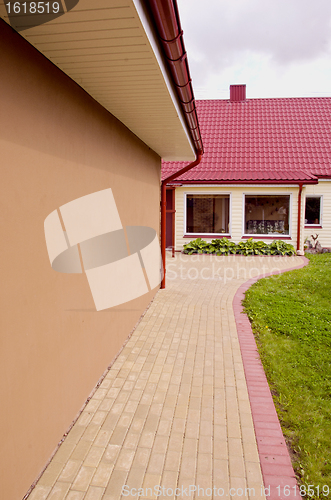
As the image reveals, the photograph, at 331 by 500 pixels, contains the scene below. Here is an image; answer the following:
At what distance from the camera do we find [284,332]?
5.12 metres

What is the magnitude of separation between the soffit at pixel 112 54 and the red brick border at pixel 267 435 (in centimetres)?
291

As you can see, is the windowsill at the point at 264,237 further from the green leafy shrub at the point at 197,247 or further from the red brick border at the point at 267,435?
the red brick border at the point at 267,435

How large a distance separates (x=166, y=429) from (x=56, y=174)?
86.4 inches

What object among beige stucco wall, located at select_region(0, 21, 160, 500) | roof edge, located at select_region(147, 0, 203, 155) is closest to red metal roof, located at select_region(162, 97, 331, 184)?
roof edge, located at select_region(147, 0, 203, 155)

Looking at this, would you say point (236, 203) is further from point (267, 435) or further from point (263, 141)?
point (267, 435)

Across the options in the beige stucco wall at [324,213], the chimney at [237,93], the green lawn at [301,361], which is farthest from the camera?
the chimney at [237,93]

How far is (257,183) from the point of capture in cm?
1357

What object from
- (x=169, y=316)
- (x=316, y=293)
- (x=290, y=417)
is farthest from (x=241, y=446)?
(x=316, y=293)

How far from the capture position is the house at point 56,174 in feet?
6.43

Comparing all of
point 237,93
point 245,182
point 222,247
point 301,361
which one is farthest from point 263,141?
point 301,361

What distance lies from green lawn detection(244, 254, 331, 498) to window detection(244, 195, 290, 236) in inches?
256

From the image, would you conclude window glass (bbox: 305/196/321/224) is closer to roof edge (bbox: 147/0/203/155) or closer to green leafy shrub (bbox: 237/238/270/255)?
green leafy shrub (bbox: 237/238/270/255)

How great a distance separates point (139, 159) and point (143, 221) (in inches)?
42.5

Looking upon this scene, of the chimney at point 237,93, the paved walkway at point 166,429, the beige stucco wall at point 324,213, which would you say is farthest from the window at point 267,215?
the paved walkway at point 166,429
